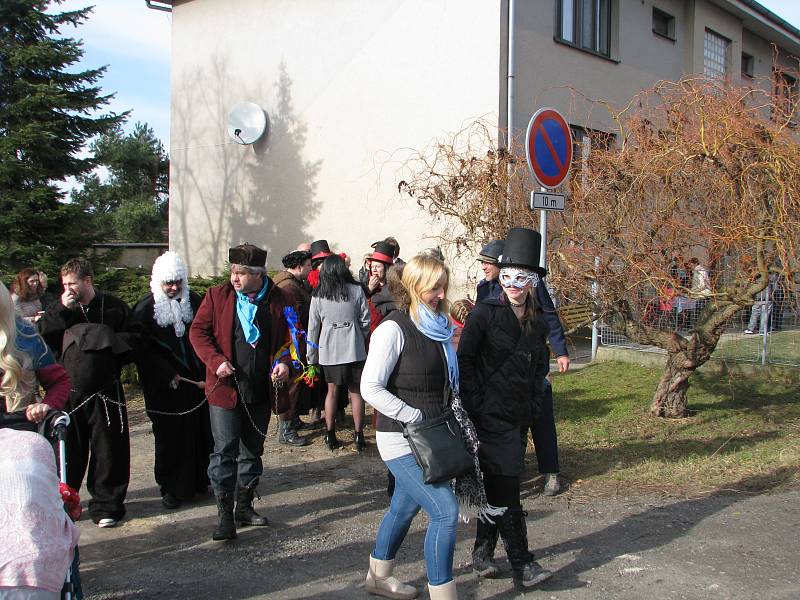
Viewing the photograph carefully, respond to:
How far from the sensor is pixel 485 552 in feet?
14.6

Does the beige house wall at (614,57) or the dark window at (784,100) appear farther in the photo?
the beige house wall at (614,57)

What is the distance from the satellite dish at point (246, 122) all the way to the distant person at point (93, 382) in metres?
11.4

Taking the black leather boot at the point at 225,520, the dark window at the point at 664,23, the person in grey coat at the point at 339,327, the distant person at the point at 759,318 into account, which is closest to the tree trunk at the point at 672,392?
the distant person at the point at 759,318

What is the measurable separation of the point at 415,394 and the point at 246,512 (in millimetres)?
2076

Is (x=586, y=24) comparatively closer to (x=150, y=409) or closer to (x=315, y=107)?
(x=315, y=107)

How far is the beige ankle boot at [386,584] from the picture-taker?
13.4 feet

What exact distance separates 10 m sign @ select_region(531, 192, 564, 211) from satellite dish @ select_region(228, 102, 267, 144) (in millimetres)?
11027

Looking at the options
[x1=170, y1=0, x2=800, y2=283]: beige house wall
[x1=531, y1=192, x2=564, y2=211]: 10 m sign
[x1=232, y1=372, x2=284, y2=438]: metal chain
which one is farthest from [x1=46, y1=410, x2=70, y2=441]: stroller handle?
[x1=170, y1=0, x2=800, y2=283]: beige house wall

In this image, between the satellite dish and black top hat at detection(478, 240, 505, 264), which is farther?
the satellite dish

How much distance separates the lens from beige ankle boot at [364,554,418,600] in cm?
408

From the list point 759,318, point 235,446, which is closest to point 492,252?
point 235,446

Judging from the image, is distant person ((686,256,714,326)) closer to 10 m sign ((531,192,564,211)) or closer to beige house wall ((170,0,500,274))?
10 m sign ((531,192,564,211))

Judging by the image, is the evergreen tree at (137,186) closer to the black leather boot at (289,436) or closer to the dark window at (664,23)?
the dark window at (664,23)

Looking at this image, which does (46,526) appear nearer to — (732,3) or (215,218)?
(215,218)
